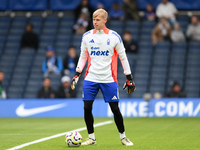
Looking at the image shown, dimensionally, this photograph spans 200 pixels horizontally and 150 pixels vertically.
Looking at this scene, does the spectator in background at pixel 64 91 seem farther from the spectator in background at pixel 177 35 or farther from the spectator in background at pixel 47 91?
the spectator in background at pixel 177 35

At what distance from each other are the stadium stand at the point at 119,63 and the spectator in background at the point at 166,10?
78 centimetres

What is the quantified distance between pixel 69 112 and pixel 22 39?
583cm

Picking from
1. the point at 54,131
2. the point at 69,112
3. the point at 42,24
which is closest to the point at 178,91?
the point at 69,112

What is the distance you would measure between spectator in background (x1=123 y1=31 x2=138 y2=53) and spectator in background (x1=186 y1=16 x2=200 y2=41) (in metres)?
2.21

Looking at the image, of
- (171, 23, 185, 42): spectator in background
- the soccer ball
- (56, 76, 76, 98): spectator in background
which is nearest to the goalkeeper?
the soccer ball

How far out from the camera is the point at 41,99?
57.9 feet

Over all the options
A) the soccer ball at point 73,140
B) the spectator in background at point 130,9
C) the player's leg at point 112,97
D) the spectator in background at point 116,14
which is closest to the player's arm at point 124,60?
the player's leg at point 112,97

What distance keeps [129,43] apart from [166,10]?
2132 mm

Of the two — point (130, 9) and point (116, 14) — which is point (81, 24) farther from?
point (130, 9)

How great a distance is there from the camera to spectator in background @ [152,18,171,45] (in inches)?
810

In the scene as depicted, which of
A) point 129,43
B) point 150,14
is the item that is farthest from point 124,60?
point 150,14

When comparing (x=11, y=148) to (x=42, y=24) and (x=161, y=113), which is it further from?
(x=42, y=24)

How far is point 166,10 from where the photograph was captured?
21.1 m

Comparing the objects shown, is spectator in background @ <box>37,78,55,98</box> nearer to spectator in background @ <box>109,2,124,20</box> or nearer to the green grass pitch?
the green grass pitch
